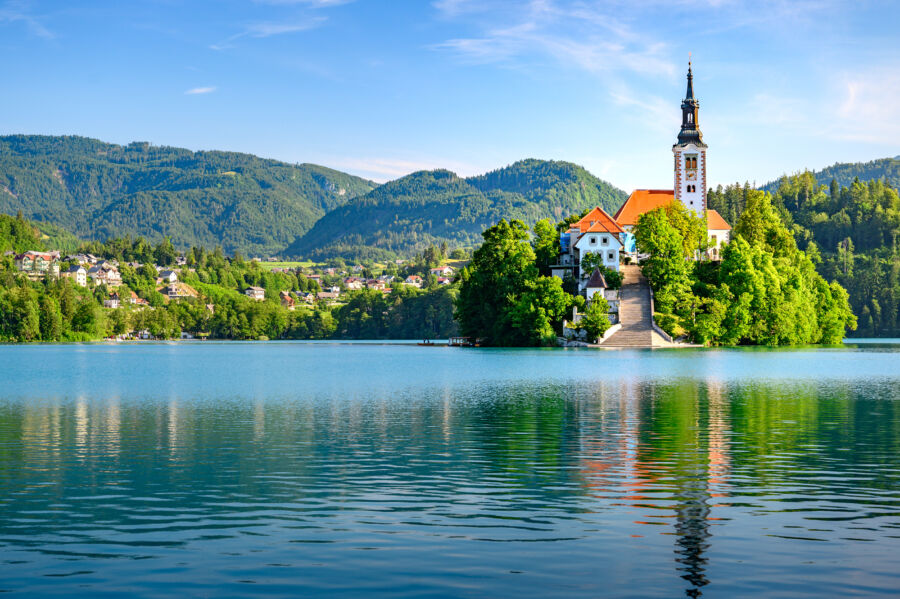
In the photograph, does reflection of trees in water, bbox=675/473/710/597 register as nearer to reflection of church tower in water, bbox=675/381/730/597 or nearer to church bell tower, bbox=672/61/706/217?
reflection of church tower in water, bbox=675/381/730/597

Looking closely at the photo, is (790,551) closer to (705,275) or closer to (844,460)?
(844,460)

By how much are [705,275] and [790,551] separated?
10973 cm

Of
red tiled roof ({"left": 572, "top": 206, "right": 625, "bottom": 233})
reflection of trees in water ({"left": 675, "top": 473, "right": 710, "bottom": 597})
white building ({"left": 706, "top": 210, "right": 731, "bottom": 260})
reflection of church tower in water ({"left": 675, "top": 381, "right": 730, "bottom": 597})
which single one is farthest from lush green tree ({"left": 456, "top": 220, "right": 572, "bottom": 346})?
reflection of trees in water ({"left": 675, "top": 473, "right": 710, "bottom": 597})

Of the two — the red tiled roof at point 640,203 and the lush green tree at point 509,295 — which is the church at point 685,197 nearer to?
the red tiled roof at point 640,203

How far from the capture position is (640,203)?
13562 cm

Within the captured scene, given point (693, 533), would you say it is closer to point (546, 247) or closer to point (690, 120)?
point (546, 247)

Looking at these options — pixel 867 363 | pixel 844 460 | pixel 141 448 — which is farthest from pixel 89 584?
pixel 867 363

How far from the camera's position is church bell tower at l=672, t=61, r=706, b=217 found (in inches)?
5300

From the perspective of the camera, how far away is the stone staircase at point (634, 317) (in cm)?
10906

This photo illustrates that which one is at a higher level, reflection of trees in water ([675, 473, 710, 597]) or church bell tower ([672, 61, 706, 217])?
church bell tower ([672, 61, 706, 217])

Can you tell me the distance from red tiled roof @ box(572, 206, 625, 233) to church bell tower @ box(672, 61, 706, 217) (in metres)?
14.7

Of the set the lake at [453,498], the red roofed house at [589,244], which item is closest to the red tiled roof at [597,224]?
the red roofed house at [589,244]

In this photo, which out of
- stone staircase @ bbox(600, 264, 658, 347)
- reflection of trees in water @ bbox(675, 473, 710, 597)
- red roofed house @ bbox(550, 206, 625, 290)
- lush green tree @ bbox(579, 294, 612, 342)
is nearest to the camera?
reflection of trees in water @ bbox(675, 473, 710, 597)

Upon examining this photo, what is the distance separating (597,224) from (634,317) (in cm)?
1566
